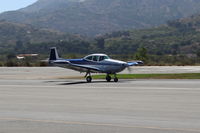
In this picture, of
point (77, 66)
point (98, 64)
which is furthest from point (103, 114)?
point (77, 66)

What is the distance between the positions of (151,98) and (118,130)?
845cm

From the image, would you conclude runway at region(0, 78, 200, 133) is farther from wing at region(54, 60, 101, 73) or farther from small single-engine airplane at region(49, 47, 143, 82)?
wing at region(54, 60, 101, 73)

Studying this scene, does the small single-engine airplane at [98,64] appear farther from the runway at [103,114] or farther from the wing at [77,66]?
the runway at [103,114]

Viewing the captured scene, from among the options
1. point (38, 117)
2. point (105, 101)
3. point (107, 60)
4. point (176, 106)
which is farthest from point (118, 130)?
point (107, 60)

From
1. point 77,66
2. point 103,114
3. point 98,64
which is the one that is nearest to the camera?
point 103,114

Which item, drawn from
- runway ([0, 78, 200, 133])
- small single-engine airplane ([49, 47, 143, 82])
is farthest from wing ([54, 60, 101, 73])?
runway ([0, 78, 200, 133])

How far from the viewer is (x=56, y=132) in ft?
40.8

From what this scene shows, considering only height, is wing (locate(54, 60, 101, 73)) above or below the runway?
above

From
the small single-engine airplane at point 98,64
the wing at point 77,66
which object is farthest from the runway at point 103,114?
the wing at point 77,66

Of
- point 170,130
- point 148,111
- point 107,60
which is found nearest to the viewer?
point 170,130

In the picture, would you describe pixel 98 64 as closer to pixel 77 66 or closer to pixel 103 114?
pixel 77 66

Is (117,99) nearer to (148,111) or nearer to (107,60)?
(148,111)

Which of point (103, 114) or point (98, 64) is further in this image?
point (98, 64)

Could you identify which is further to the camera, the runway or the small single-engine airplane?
the small single-engine airplane
